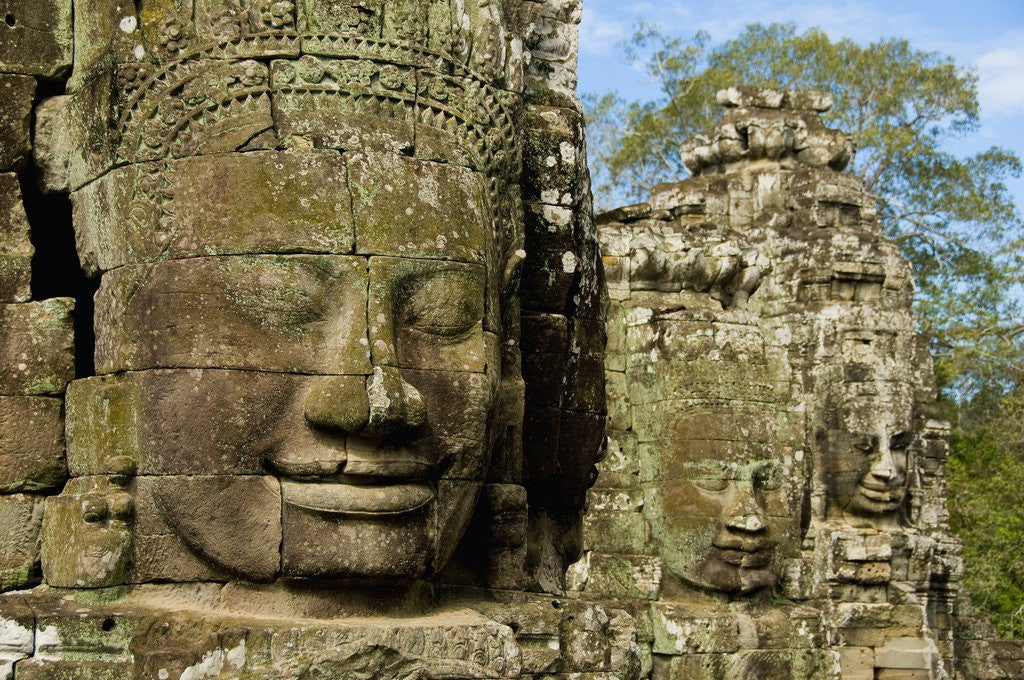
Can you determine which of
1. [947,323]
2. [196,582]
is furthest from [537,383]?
[947,323]

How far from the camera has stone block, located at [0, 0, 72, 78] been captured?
5598 millimetres

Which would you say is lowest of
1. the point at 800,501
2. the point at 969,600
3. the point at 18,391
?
the point at 969,600

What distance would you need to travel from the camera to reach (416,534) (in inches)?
199

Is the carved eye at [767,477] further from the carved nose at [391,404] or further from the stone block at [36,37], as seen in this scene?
the stone block at [36,37]

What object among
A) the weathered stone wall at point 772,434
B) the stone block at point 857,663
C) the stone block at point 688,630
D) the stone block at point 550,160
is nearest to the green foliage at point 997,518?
the weathered stone wall at point 772,434

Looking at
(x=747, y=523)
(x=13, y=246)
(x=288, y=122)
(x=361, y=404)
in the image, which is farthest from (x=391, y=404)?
(x=747, y=523)

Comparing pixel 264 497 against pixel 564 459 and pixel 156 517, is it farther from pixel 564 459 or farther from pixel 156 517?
pixel 564 459

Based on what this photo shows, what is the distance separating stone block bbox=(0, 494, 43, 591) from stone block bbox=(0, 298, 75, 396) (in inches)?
14.4

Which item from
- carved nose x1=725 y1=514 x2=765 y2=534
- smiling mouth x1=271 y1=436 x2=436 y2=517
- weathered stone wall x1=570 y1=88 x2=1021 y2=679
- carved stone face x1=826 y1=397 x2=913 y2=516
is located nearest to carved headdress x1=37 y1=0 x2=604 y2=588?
smiling mouth x1=271 y1=436 x2=436 y2=517

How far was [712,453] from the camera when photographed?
11.3 meters

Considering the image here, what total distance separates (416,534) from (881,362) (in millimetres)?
12471

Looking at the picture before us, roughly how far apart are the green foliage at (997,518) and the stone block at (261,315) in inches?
677

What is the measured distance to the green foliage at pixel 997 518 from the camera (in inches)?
864

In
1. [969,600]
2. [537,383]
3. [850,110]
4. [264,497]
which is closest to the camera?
[264,497]
